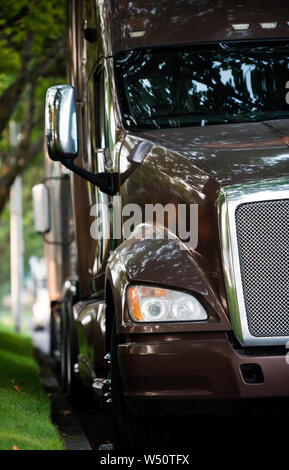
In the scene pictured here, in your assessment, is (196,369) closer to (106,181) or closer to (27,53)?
(106,181)

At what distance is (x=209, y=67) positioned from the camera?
350 inches

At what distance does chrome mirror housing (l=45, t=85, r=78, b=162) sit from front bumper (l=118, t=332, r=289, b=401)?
174 centimetres

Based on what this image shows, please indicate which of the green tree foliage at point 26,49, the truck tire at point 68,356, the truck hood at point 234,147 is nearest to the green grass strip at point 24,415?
Answer: the truck tire at point 68,356

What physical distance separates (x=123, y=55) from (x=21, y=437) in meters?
3.11

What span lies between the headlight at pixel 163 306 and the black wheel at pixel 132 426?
1.58 feet

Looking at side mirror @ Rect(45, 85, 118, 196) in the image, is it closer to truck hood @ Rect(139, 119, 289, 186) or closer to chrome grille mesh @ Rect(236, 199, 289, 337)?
truck hood @ Rect(139, 119, 289, 186)

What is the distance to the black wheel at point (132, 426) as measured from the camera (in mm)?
7590

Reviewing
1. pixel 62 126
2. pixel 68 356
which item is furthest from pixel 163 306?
pixel 68 356

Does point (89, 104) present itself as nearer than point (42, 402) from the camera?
Yes

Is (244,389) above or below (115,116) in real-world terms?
below

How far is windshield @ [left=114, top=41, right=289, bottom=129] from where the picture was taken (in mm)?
8555

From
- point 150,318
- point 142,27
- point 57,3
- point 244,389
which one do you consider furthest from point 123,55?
point 57,3
